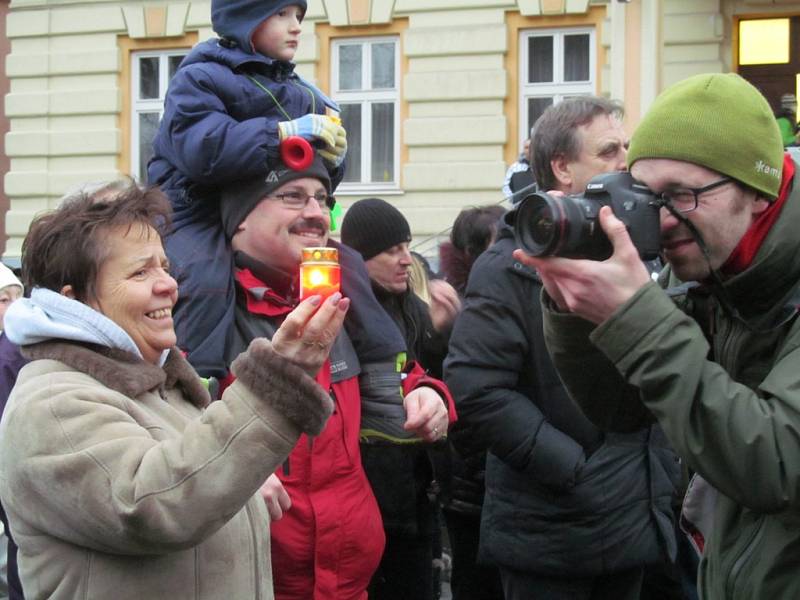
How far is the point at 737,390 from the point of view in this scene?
212 cm

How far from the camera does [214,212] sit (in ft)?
11.9

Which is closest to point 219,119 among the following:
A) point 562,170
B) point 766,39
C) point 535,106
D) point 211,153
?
point 211,153

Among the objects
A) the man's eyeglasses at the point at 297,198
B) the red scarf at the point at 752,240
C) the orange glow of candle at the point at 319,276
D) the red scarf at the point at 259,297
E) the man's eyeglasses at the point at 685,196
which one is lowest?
the red scarf at the point at 259,297

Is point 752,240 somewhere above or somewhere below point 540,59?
below

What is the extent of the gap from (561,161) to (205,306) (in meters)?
1.26

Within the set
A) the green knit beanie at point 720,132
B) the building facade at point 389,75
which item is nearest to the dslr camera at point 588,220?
the green knit beanie at point 720,132

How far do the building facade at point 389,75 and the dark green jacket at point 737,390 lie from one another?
10.8m

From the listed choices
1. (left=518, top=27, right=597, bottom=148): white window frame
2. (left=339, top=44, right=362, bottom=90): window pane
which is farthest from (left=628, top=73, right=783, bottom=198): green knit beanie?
(left=339, top=44, right=362, bottom=90): window pane

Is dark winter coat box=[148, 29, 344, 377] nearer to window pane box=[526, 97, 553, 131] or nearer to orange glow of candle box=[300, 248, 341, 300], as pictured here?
orange glow of candle box=[300, 248, 341, 300]

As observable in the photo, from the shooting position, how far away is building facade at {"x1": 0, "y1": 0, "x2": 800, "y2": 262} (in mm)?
14242

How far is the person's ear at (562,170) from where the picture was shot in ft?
12.7

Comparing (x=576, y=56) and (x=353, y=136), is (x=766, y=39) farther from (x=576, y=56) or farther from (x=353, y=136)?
(x=353, y=136)

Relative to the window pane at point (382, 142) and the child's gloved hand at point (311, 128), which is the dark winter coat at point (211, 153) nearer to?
the child's gloved hand at point (311, 128)

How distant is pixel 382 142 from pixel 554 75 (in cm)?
226
